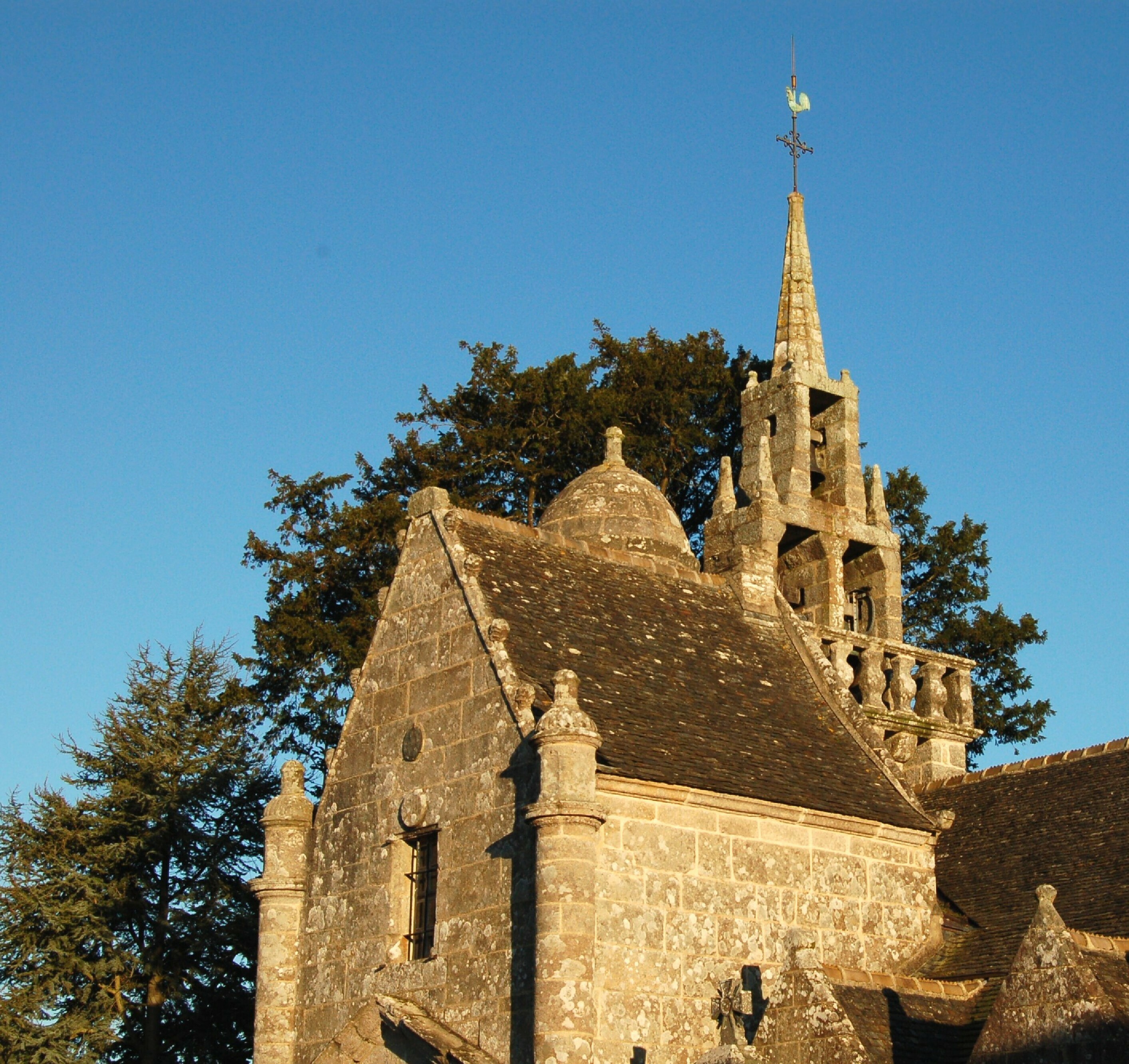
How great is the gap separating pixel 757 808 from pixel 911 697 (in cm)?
664

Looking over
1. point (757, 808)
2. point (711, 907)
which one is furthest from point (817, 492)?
point (711, 907)

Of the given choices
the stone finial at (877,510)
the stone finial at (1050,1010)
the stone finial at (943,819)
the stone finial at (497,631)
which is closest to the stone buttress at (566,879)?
the stone finial at (497,631)

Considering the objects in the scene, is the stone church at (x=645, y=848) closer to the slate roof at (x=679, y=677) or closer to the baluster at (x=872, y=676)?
the slate roof at (x=679, y=677)

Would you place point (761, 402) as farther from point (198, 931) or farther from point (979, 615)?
point (198, 931)

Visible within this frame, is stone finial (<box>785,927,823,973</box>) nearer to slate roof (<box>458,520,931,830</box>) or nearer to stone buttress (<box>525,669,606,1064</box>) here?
stone buttress (<box>525,669,606,1064</box>)

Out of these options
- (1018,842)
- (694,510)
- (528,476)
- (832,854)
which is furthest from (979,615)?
(832,854)

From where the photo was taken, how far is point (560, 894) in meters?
14.9

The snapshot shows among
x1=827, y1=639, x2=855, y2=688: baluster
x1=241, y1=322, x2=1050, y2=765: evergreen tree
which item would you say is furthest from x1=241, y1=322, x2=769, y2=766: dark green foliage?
x1=827, y1=639, x2=855, y2=688: baluster

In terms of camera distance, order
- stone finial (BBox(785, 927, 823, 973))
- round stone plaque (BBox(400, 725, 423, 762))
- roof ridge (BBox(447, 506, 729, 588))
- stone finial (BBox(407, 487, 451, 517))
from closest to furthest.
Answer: stone finial (BBox(785, 927, 823, 973))
round stone plaque (BBox(400, 725, 423, 762))
stone finial (BBox(407, 487, 451, 517))
roof ridge (BBox(447, 506, 729, 588))

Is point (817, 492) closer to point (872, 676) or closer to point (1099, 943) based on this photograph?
point (872, 676)

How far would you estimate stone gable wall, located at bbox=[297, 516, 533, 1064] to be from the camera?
15797 mm

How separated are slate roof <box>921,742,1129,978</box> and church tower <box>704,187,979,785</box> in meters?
1.28

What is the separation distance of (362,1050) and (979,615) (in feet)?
66.2

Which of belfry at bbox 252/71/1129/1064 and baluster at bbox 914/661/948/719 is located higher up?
baluster at bbox 914/661/948/719
